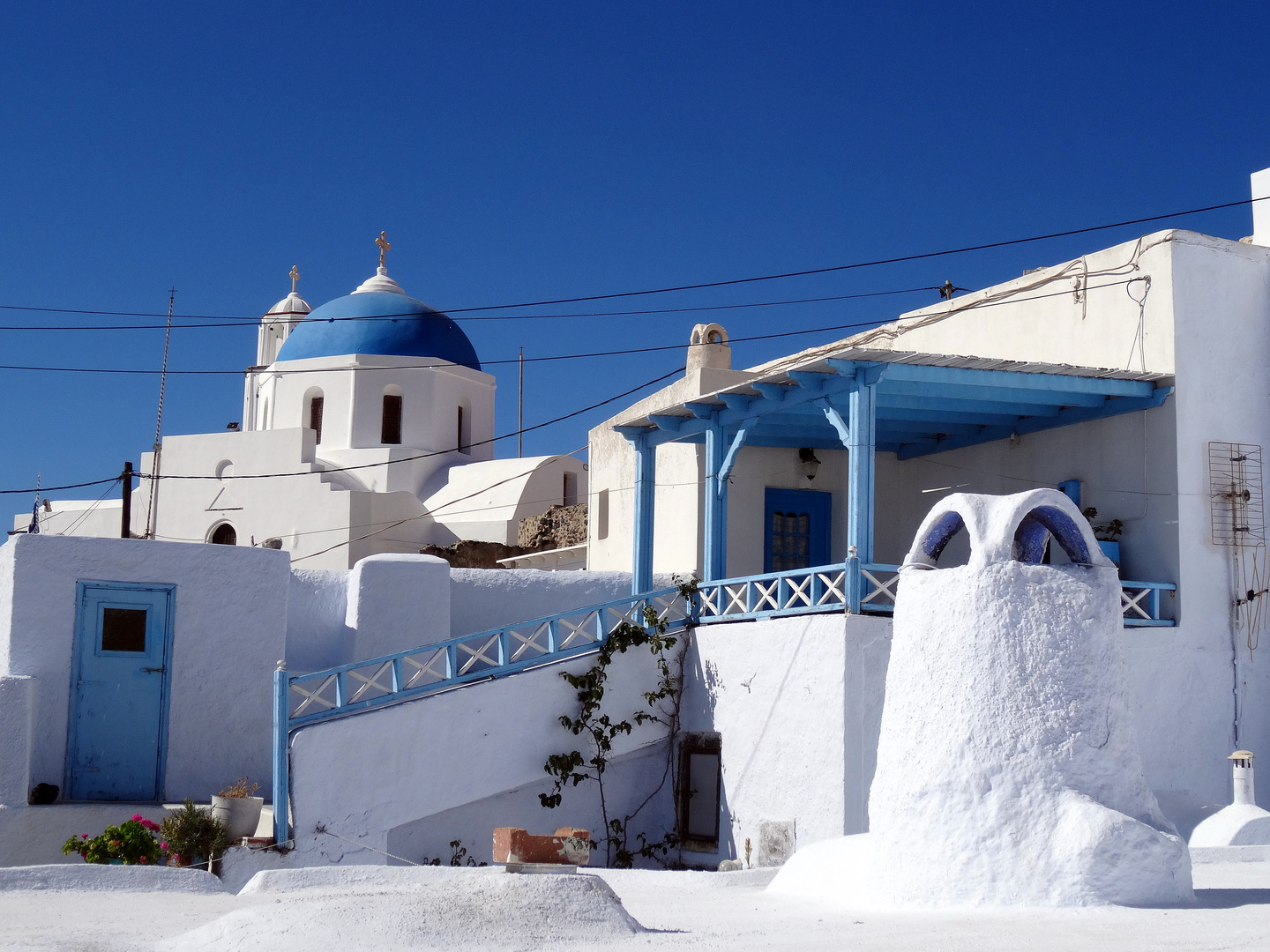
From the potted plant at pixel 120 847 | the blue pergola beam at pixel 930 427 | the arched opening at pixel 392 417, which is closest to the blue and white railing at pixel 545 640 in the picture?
the potted plant at pixel 120 847

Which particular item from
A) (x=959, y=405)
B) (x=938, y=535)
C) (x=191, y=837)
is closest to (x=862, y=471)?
(x=959, y=405)

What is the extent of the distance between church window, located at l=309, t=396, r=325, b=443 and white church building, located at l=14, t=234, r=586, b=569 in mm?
35

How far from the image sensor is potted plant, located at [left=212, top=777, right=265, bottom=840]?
11.4 metres

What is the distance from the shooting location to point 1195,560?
1284 centimetres

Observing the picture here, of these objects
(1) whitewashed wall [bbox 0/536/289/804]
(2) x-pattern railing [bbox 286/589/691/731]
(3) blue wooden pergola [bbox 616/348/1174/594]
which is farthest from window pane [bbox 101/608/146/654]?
(3) blue wooden pergola [bbox 616/348/1174/594]

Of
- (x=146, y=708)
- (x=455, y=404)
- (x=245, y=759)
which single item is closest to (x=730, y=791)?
(x=245, y=759)

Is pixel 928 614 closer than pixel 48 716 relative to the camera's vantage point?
Yes

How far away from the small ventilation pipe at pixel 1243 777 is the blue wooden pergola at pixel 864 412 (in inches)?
129

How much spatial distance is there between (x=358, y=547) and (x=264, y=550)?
11.7 m

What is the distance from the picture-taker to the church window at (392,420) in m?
27.6

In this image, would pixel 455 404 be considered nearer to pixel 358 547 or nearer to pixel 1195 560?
pixel 358 547

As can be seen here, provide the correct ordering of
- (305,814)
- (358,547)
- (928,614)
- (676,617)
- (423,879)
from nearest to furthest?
(928,614)
(423,879)
(305,814)
(676,617)
(358,547)

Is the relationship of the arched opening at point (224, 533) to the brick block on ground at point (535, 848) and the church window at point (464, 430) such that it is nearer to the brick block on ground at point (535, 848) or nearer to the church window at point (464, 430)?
the church window at point (464, 430)

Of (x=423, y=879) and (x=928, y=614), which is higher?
(x=928, y=614)
